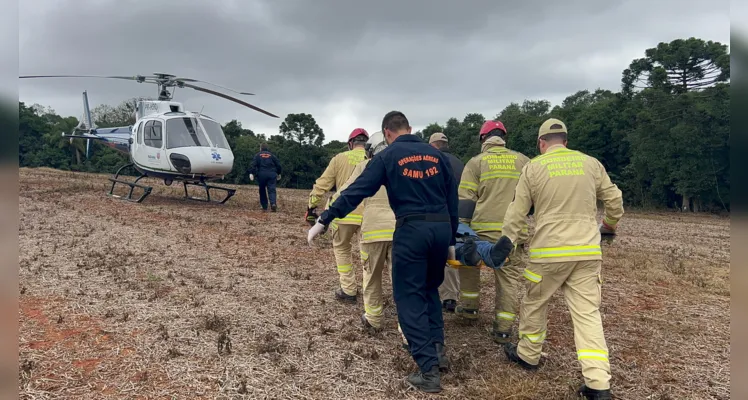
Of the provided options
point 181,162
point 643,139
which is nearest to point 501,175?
point 181,162

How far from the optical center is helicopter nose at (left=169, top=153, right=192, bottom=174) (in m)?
13.2

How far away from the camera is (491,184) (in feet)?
16.3

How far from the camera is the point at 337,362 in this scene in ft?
13.9

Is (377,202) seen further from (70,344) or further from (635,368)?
(70,344)

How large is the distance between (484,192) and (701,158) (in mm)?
30094

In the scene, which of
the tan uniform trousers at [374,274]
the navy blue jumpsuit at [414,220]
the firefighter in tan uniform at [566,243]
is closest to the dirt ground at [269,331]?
the tan uniform trousers at [374,274]

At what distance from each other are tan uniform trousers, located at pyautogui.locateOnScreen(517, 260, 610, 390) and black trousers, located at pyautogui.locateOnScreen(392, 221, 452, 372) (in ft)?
2.81

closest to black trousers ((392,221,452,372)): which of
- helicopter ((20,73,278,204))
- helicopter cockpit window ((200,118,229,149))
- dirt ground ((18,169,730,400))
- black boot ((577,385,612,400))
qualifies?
dirt ground ((18,169,730,400))

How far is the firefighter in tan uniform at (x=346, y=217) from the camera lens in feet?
18.9

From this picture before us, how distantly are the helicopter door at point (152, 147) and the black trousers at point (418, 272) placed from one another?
1180 cm

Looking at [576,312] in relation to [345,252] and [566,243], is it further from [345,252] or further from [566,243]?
[345,252]

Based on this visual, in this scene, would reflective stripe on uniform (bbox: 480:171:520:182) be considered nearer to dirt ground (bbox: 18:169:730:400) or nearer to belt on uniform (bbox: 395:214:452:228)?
belt on uniform (bbox: 395:214:452:228)

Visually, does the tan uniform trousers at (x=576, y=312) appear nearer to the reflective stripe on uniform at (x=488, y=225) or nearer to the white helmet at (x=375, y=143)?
the reflective stripe on uniform at (x=488, y=225)

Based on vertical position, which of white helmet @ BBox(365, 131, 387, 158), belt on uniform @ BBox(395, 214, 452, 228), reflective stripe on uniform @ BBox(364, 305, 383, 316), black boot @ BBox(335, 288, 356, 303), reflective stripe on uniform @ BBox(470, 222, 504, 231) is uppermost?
white helmet @ BBox(365, 131, 387, 158)
